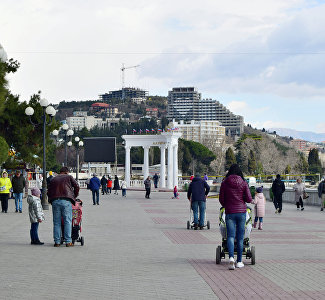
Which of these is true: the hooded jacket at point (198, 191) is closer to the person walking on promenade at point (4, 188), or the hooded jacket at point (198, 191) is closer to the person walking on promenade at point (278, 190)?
the person walking on promenade at point (278, 190)

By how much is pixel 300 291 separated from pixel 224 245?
8.73ft

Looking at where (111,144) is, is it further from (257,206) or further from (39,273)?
(39,273)

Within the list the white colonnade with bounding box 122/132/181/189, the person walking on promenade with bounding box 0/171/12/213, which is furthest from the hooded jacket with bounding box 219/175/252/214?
the white colonnade with bounding box 122/132/181/189

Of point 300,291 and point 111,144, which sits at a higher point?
point 111,144

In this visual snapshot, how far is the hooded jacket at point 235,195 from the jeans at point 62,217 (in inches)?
159

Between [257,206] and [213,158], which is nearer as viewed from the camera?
[257,206]

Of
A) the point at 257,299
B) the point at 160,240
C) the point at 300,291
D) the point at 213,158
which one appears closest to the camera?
the point at 257,299

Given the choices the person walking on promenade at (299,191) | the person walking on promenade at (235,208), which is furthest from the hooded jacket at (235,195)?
the person walking on promenade at (299,191)

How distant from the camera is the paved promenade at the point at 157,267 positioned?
8.42 metres

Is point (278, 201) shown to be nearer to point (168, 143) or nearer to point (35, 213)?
point (35, 213)

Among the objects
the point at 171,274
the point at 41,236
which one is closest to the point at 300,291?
the point at 171,274

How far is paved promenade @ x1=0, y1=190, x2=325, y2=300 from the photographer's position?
27.6ft

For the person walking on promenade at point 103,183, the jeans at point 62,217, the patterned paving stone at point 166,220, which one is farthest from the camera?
the person walking on promenade at point 103,183

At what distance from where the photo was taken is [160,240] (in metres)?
15.2
